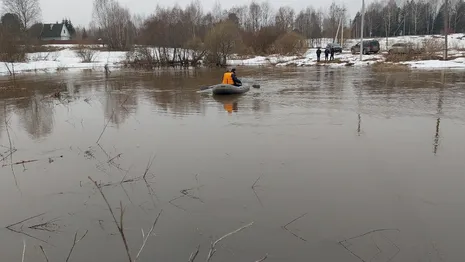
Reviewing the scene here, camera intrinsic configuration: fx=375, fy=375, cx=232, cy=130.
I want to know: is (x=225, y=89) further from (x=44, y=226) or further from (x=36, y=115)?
(x=44, y=226)

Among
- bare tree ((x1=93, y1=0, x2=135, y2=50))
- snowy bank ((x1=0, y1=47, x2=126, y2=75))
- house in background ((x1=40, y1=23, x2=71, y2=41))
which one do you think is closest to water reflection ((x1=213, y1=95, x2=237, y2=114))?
snowy bank ((x1=0, y1=47, x2=126, y2=75))

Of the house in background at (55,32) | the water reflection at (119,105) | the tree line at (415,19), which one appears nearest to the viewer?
the water reflection at (119,105)

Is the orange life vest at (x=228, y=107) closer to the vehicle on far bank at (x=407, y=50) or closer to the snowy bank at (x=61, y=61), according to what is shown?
the vehicle on far bank at (x=407, y=50)

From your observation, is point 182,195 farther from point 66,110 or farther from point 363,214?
point 66,110

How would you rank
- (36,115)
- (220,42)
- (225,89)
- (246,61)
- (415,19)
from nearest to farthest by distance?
(36,115), (225,89), (220,42), (246,61), (415,19)

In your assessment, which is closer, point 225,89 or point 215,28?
point 225,89

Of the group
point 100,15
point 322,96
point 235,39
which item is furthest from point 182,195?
point 100,15

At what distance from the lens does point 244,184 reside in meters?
6.71

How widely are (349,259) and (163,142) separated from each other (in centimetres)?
608

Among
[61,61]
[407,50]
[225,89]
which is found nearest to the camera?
[225,89]

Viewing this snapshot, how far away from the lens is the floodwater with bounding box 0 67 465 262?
4.91m

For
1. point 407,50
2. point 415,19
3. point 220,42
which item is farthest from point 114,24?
point 415,19

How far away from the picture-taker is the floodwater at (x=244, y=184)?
16.1 ft

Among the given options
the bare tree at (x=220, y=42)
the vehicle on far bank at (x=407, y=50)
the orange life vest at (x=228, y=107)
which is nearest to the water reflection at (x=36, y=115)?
the orange life vest at (x=228, y=107)
